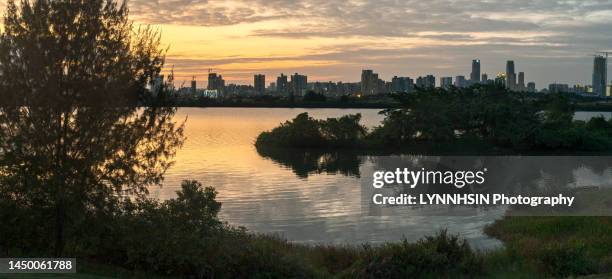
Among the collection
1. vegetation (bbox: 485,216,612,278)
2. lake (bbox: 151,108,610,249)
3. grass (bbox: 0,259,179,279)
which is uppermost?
grass (bbox: 0,259,179,279)

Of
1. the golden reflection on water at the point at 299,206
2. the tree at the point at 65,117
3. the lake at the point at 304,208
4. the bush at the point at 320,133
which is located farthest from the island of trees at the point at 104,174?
the bush at the point at 320,133

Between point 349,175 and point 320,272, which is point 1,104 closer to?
point 320,272

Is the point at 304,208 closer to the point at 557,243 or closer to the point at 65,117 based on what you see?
the point at 557,243

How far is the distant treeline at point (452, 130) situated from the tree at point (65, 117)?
66.3 m

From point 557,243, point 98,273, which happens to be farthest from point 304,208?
point 98,273

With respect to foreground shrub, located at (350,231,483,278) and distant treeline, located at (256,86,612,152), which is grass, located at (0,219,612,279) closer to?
foreground shrub, located at (350,231,483,278)

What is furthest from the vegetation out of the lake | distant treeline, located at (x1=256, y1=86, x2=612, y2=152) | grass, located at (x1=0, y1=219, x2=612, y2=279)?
distant treeline, located at (x1=256, y1=86, x2=612, y2=152)

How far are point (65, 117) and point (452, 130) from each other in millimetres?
71785

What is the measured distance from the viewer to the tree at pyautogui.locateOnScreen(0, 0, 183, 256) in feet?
59.1

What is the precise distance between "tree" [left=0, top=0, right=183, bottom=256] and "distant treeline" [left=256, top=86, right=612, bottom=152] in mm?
66294

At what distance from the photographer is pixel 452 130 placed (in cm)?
8538

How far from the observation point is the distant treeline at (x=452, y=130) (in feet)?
271

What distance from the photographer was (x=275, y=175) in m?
57.8

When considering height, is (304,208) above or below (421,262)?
below
